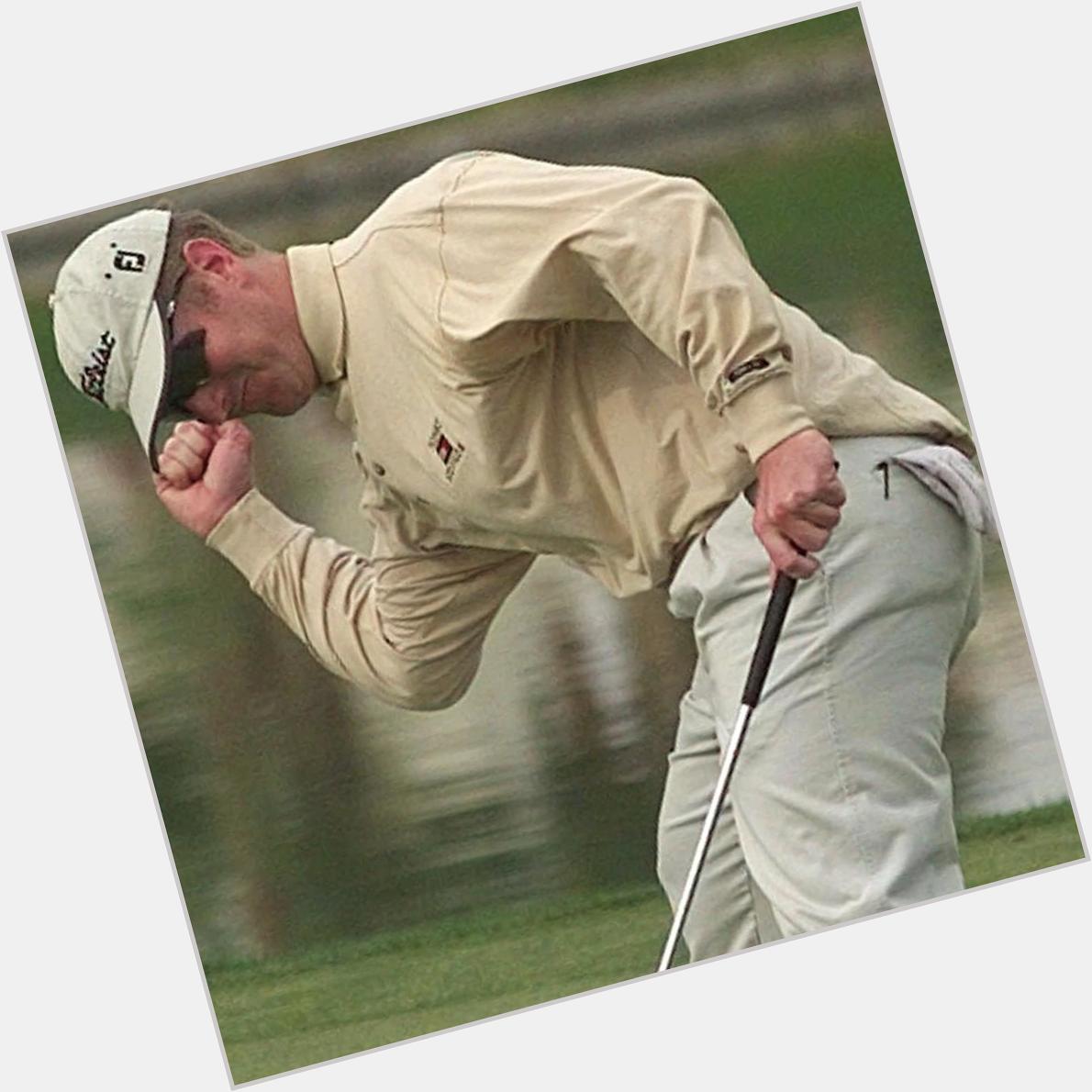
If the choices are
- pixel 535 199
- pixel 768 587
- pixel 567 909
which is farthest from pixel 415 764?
pixel 535 199

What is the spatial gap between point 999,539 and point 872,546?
19cm

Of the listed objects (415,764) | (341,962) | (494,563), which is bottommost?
(341,962)

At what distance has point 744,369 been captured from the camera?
225cm

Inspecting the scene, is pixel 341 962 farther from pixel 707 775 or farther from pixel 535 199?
pixel 535 199

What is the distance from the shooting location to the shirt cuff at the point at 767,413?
88.9 inches

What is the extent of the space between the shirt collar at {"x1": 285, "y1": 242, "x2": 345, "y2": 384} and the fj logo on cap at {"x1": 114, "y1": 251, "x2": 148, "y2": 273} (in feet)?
0.52

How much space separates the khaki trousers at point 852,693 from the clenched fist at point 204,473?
0.51m

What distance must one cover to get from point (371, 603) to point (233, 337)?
34cm

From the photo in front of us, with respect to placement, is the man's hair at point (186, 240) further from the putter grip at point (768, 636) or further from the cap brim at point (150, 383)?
the putter grip at point (768, 636)

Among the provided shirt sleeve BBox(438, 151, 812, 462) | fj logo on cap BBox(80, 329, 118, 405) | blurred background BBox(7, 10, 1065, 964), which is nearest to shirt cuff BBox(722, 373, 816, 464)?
shirt sleeve BBox(438, 151, 812, 462)

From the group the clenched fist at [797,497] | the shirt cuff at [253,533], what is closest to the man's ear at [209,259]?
the shirt cuff at [253,533]

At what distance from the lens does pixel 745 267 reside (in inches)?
90.0

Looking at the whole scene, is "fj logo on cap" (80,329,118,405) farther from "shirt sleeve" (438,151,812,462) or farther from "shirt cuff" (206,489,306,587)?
"shirt sleeve" (438,151,812,462)

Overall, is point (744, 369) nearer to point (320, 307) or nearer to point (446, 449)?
point (446, 449)
